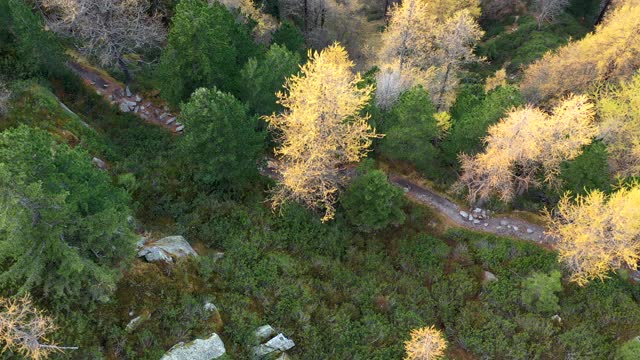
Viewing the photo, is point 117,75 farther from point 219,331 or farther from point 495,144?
point 495,144

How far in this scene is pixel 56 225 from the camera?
1628 centimetres

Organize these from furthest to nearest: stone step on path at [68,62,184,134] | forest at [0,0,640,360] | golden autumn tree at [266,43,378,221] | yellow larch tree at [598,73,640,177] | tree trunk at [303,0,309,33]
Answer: tree trunk at [303,0,309,33] → stone step on path at [68,62,184,134] → yellow larch tree at [598,73,640,177] → golden autumn tree at [266,43,378,221] → forest at [0,0,640,360]

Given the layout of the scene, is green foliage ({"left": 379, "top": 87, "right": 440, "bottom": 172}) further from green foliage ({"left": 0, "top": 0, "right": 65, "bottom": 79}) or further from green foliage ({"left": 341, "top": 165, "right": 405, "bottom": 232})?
green foliage ({"left": 0, "top": 0, "right": 65, "bottom": 79})

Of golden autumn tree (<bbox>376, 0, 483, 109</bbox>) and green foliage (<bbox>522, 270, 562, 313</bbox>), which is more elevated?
golden autumn tree (<bbox>376, 0, 483, 109</bbox>)

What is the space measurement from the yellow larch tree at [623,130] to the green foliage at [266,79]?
90.7 feet

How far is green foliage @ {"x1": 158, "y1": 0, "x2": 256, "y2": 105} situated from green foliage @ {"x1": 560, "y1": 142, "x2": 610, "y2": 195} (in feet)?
88.4

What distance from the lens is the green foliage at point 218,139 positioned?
1047 inches

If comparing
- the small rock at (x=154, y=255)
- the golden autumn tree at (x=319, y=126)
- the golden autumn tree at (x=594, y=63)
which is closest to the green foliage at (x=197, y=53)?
the golden autumn tree at (x=319, y=126)

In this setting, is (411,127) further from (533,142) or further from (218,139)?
(218,139)

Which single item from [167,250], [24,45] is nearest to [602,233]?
[167,250]

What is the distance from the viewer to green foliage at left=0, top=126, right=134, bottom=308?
15.1 m

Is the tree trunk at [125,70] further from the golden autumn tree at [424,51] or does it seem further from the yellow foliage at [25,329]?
the yellow foliage at [25,329]

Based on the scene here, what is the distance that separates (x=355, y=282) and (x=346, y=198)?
20.2 feet

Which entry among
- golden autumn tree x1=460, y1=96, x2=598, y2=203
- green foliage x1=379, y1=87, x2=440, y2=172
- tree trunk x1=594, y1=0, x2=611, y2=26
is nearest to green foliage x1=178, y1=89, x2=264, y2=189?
green foliage x1=379, y1=87, x2=440, y2=172
